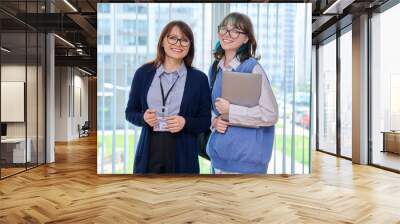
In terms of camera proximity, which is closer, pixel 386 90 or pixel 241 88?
pixel 241 88

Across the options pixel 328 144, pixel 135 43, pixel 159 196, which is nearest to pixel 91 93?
pixel 328 144

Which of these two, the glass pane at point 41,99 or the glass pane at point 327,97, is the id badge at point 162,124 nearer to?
the glass pane at point 41,99

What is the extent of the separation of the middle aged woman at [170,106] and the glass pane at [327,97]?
18.1 ft

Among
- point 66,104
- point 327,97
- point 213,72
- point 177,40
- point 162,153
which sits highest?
point 177,40

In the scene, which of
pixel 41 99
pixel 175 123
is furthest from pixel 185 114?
pixel 41 99

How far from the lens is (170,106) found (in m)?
6.55

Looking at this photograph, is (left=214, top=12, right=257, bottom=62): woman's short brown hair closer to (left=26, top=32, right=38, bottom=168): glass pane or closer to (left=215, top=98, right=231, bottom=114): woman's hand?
(left=215, top=98, right=231, bottom=114): woman's hand

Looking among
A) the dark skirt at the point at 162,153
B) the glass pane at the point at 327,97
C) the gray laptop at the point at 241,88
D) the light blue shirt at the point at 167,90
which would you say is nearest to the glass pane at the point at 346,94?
the glass pane at the point at 327,97

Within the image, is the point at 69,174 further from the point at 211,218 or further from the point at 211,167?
the point at 211,218

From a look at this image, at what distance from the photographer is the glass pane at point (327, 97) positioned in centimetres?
1095

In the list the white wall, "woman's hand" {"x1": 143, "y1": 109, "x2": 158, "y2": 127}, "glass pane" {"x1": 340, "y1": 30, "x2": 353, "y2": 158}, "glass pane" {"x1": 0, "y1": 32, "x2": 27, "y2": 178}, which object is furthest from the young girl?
the white wall

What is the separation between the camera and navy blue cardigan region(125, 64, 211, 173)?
659 cm

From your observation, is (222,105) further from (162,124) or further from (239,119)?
(162,124)

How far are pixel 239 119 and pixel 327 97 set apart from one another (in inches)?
227
